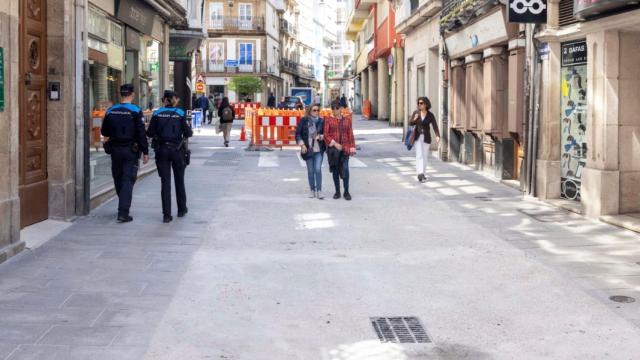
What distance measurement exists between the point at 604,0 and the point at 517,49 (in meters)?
4.75

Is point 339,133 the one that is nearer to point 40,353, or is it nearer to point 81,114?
point 81,114

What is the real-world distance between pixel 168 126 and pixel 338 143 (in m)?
3.33

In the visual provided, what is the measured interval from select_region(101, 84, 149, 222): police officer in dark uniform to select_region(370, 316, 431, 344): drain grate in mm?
5486

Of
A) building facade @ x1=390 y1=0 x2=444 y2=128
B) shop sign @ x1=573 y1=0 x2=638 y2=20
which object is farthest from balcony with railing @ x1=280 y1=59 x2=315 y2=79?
shop sign @ x1=573 y1=0 x2=638 y2=20

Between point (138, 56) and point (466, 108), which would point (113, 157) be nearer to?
point (138, 56)

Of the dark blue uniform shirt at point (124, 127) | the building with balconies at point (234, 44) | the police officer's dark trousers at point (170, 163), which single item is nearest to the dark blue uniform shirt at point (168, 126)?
the police officer's dark trousers at point (170, 163)

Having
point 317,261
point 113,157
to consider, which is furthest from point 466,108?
point 317,261

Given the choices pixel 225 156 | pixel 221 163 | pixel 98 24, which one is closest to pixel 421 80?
pixel 225 156

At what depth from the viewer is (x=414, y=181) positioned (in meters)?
16.3

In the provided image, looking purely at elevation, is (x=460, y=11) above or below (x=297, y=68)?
below

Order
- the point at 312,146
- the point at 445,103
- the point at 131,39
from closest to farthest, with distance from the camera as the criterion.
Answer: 1. the point at 312,146
2. the point at 131,39
3. the point at 445,103

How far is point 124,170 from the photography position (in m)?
10.8

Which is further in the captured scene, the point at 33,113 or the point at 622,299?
the point at 33,113

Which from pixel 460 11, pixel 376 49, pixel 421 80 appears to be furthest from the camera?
pixel 376 49
